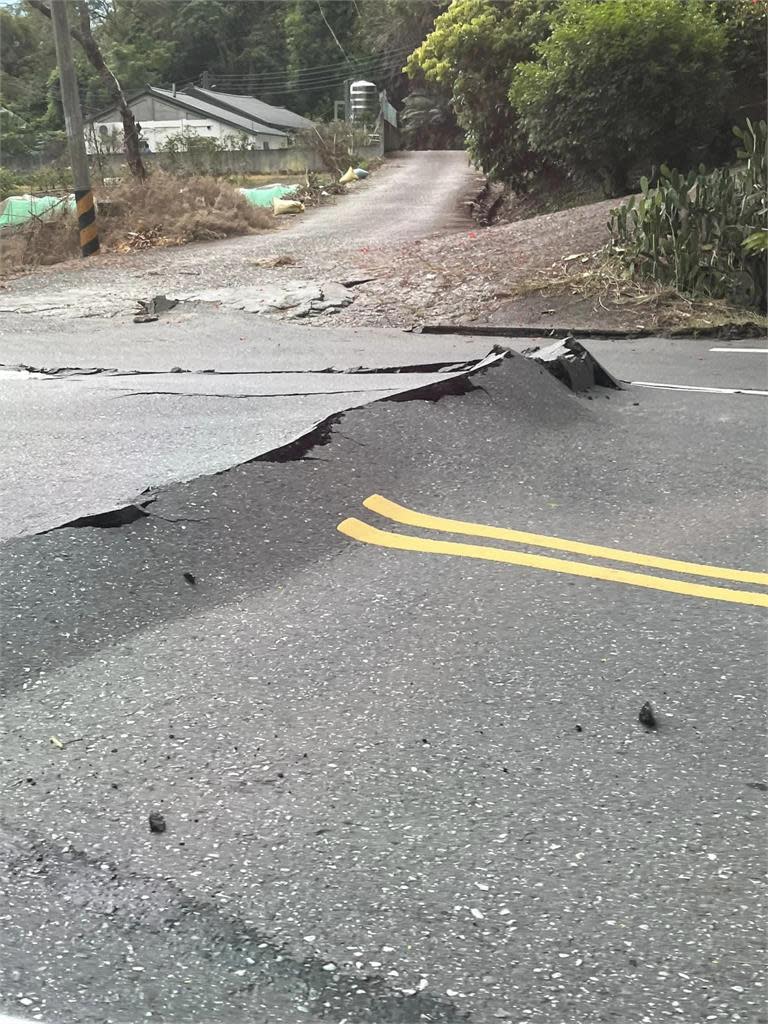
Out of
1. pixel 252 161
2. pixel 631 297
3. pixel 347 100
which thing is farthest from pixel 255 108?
pixel 631 297

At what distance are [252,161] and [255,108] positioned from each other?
1974 cm

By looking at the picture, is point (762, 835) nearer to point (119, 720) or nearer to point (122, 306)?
point (119, 720)

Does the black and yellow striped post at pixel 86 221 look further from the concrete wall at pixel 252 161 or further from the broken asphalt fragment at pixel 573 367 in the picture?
the broken asphalt fragment at pixel 573 367

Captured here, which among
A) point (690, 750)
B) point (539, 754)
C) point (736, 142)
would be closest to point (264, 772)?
point (539, 754)

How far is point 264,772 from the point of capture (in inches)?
106

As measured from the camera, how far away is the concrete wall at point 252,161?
113ft

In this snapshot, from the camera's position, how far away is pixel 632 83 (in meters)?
17.0

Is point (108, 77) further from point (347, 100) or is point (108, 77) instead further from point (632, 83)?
point (347, 100)

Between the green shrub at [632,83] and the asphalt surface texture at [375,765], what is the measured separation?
46.6 ft

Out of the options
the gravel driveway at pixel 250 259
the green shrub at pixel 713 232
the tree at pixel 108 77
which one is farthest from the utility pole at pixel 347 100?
the green shrub at pixel 713 232

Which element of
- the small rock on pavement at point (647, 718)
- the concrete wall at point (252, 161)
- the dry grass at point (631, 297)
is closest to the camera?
the small rock on pavement at point (647, 718)

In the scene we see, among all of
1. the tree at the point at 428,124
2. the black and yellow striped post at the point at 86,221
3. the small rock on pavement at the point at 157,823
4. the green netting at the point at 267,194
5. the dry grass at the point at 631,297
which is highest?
the tree at the point at 428,124

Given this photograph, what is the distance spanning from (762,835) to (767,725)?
558 mm

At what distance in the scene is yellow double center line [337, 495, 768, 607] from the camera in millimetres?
3885
